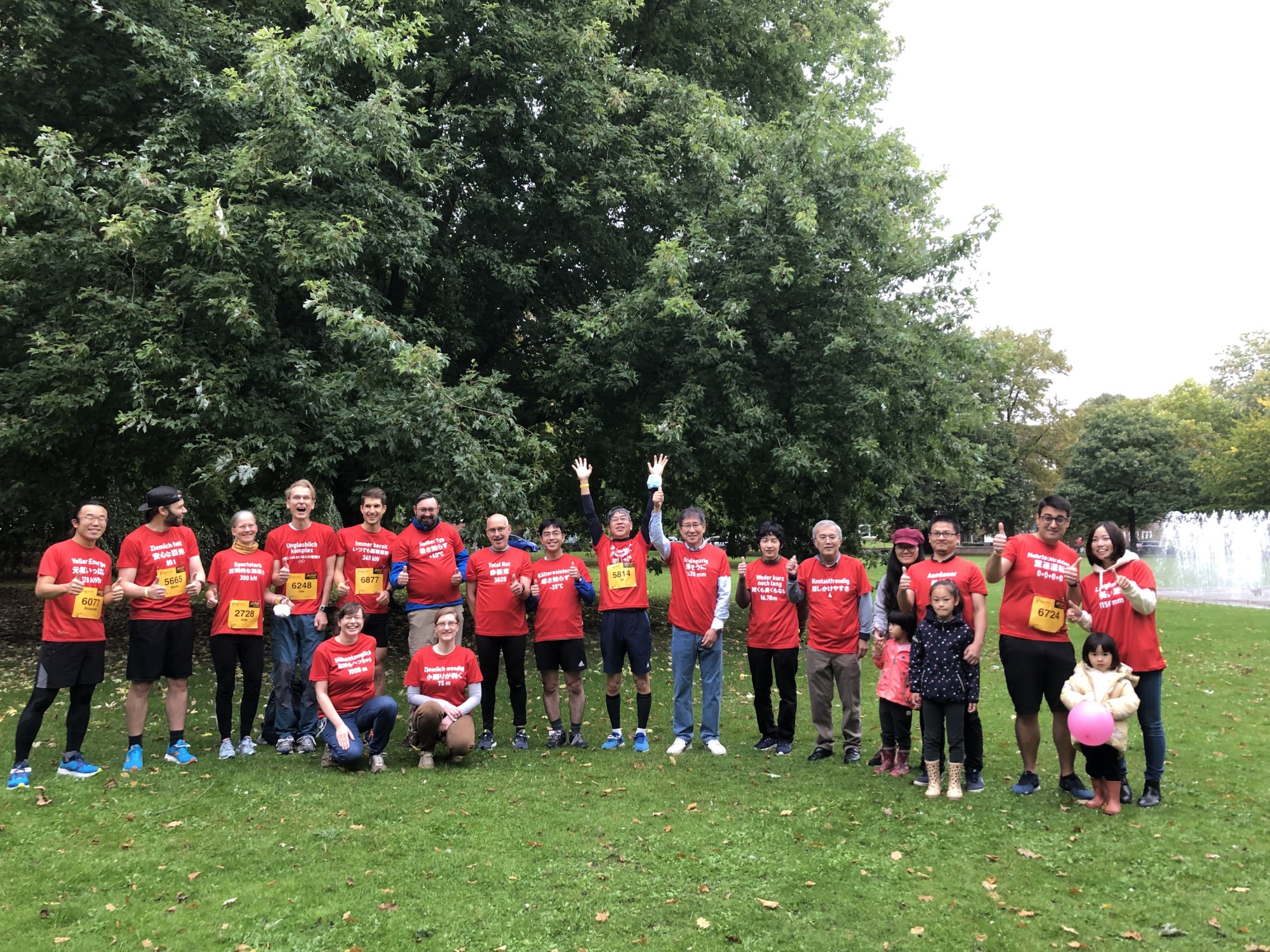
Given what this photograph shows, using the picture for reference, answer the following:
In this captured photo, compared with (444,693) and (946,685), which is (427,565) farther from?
(946,685)

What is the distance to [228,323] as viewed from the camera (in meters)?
9.47

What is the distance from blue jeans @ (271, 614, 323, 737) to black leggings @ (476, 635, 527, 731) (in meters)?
1.47

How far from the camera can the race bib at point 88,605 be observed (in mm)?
6621

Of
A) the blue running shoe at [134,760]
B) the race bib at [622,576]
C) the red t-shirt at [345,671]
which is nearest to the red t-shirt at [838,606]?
the race bib at [622,576]

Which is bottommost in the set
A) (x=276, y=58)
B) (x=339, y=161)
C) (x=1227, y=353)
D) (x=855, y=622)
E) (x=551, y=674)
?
(x=551, y=674)

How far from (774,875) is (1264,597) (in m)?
26.1

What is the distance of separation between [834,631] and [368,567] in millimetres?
4216

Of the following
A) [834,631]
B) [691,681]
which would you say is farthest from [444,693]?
[834,631]

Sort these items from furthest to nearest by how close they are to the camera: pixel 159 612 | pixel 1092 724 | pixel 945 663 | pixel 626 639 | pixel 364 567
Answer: pixel 364 567
pixel 626 639
pixel 159 612
pixel 945 663
pixel 1092 724

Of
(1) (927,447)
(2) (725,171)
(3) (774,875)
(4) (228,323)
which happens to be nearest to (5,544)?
(4) (228,323)

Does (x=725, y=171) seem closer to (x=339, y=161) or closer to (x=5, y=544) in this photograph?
(x=339, y=161)

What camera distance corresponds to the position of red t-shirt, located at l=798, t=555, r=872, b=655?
23.8 ft

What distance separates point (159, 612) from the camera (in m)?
6.98

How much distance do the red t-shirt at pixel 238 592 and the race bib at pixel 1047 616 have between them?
6.19 metres
